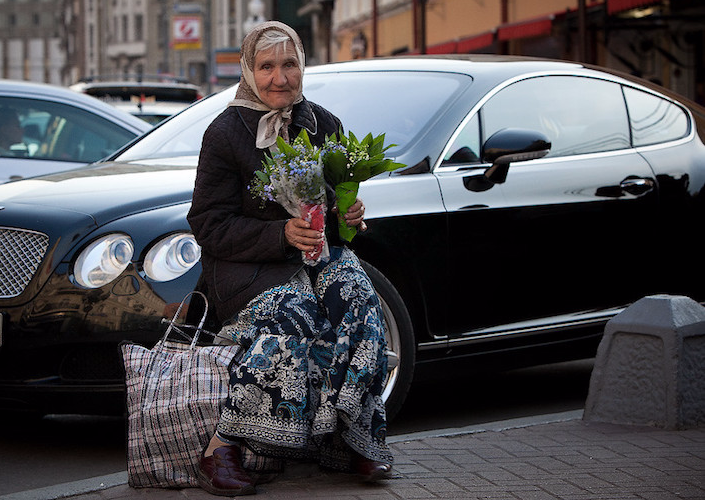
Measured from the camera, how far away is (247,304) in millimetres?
4371

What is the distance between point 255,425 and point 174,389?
30cm

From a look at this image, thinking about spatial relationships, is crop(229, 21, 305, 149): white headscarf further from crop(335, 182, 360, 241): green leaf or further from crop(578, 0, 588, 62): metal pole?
crop(578, 0, 588, 62): metal pole

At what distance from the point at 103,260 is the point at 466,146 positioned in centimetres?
173

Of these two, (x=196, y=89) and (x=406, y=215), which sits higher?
(x=196, y=89)

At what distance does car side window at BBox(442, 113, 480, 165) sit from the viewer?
228 inches

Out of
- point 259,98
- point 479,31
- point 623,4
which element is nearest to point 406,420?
point 259,98

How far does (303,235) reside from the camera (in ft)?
13.9

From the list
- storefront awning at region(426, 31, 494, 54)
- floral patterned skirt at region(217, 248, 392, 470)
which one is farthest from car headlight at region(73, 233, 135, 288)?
storefront awning at region(426, 31, 494, 54)

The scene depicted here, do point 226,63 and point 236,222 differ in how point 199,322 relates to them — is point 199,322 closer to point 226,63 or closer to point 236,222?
point 236,222

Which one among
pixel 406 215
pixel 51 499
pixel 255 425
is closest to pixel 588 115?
pixel 406 215

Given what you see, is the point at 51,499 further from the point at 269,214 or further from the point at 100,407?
the point at 269,214

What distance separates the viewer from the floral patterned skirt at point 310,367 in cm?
427

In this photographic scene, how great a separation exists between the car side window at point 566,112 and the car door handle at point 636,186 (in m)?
0.20

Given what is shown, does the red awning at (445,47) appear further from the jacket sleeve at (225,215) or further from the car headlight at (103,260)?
the jacket sleeve at (225,215)
